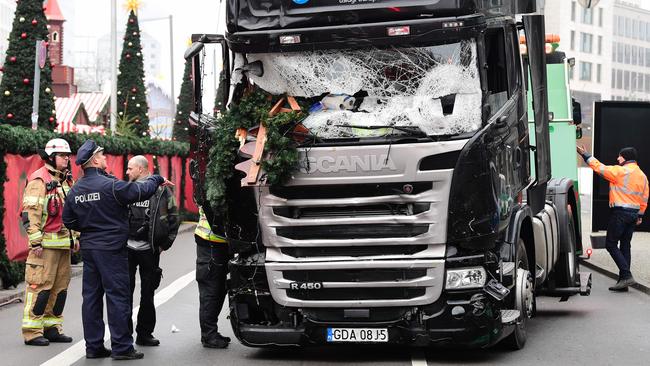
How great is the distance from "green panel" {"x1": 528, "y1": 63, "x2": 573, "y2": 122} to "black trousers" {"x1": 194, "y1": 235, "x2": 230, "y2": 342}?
8.48m

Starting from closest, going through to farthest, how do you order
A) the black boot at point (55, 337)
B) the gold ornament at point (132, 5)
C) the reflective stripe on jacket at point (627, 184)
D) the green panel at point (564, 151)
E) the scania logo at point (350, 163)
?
the scania logo at point (350, 163) → the black boot at point (55, 337) → the reflective stripe on jacket at point (627, 184) → the green panel at point (564, 151) → the gold ornament at point (132, 5)

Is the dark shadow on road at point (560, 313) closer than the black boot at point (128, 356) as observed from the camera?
No

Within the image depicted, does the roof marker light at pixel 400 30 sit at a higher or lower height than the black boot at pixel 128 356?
higher

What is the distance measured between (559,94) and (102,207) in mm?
9697

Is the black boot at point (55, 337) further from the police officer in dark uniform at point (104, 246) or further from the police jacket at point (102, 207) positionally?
the police jacket at point (102, 207)

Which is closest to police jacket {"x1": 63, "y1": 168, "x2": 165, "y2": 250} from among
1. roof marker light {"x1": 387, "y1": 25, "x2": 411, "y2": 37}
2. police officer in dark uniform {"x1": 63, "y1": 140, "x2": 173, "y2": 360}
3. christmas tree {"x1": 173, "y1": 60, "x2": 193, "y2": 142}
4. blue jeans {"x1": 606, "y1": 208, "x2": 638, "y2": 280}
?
police officer in dark uniform {"x1": 63, "y1": 140, "x2": 173, "y2": 360}

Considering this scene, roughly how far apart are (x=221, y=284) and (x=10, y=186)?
6.82m

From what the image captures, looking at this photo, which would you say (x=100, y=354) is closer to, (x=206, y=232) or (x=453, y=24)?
(x=206, y=232)

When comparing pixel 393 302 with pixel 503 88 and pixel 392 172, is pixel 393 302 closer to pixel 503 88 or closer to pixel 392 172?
pixel 392 172

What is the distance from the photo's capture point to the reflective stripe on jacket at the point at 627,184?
16.3 m

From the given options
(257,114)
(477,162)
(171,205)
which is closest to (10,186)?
(171,205)

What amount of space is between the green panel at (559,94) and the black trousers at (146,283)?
876 cm

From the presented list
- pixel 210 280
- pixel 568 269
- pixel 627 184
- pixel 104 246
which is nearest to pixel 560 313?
pixel 568 269

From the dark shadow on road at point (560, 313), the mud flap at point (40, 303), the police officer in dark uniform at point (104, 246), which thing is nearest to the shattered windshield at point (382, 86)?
the police officer in dark uniform at point (104, 246)
